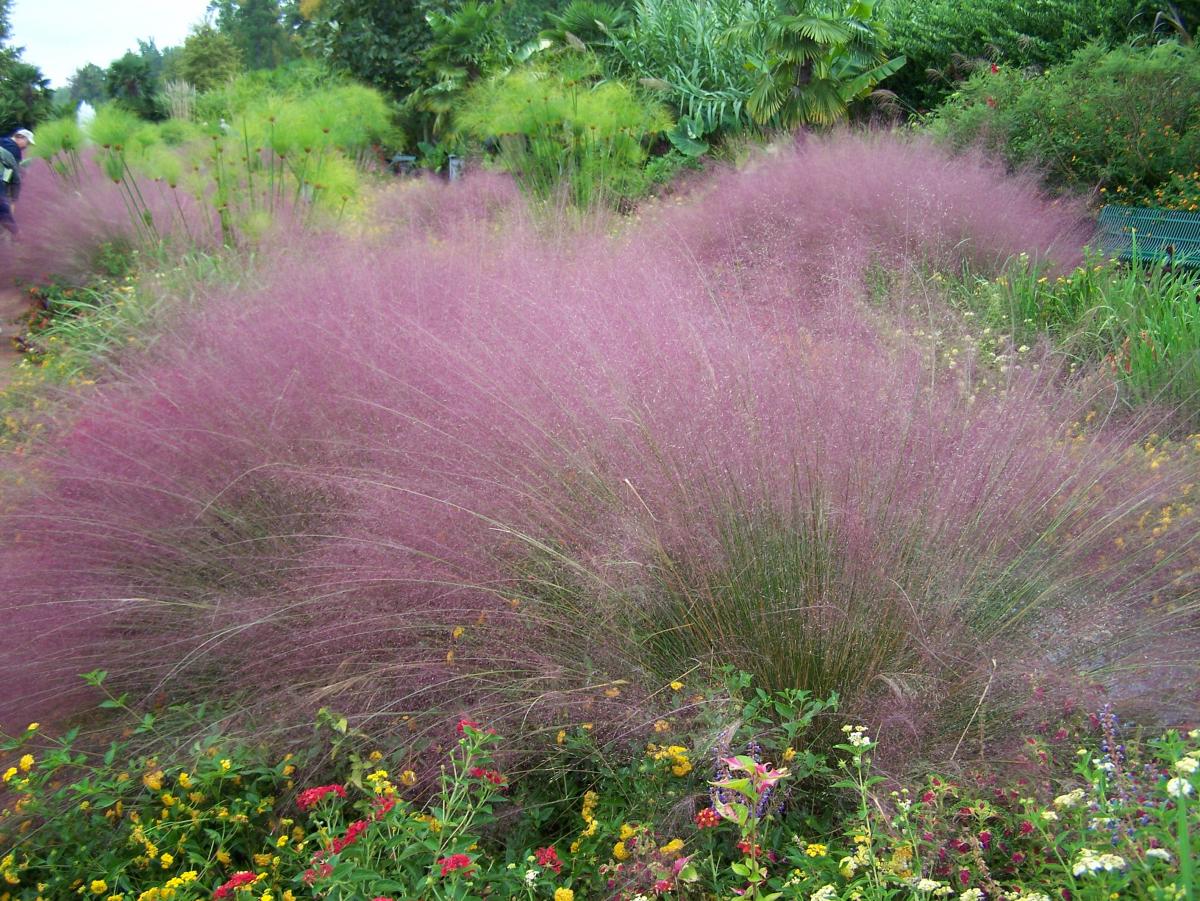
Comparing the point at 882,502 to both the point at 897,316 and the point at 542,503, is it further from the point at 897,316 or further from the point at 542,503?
the point at 897,316

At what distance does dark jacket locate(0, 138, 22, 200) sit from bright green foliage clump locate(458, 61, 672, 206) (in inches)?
179

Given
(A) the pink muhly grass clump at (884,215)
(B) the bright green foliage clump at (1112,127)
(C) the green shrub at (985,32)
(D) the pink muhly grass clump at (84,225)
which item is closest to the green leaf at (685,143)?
(C) the green shrub at (985,32)

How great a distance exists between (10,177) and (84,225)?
113 inches

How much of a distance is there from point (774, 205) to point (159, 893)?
15.8ft

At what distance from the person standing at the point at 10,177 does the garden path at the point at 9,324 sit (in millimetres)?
567

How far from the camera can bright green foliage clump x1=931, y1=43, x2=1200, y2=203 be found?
6949mm

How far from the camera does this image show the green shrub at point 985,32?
35.1 feet

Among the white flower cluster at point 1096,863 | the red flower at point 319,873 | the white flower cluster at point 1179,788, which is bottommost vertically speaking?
the red flower at point 319,873

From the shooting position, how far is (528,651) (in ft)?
6.73

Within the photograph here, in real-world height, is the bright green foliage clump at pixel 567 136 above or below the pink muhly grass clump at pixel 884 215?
above

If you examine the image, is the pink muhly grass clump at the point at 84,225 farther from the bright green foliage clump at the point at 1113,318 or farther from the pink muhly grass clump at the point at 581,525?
the bright green foliage clump at the point at 1113,318

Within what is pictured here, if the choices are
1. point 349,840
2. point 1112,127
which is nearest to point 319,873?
point 349,840

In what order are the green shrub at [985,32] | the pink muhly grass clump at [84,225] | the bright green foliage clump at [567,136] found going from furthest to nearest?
the green shrub at [985,32], the bright green foliage clump at [567,136], the pink muhly grass clump at [84,225]

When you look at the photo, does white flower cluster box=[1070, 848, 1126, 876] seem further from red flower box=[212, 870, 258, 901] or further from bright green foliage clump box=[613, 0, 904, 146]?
bright green foliage clump box=[613, 0, 904, 146]
